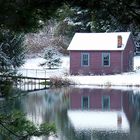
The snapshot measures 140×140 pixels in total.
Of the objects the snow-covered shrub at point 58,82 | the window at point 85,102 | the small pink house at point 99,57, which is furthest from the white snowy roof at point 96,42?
the window at point 85,102

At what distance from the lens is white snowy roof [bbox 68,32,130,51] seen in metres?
44.4

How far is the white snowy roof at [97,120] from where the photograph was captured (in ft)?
70.4

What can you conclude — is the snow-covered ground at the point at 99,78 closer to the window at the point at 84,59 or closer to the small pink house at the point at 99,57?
the small pink house at the point at 99,57

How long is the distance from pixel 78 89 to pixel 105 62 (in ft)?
26.1

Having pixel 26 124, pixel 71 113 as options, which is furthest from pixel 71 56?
pixel 26 124

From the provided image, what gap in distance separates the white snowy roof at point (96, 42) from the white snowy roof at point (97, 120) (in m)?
17.8

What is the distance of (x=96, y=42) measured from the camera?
45312mm

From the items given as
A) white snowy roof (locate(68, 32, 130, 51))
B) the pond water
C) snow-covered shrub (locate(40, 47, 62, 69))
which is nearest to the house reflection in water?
the pond water

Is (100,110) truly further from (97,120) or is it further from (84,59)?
(84,59)

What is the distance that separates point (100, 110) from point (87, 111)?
0.75 metres

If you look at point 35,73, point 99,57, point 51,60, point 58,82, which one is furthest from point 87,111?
point 51,60

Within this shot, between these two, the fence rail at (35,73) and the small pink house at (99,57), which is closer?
the small pink house at (99,57)

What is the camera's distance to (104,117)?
24469mm

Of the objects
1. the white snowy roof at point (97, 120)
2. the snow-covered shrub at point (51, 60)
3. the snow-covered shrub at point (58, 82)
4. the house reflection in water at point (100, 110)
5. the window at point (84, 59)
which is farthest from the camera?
the snow-covered shrub at point (51, 60)
